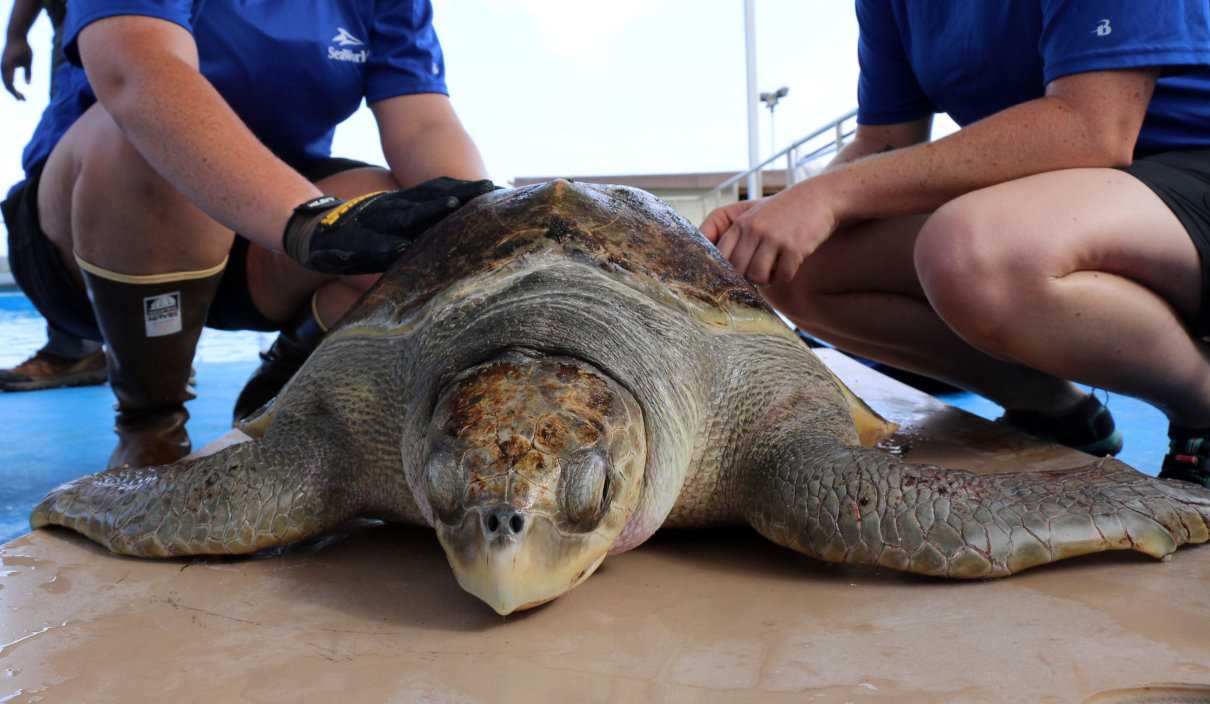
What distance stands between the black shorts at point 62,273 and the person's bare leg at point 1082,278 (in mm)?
1952

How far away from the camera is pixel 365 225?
1.84m

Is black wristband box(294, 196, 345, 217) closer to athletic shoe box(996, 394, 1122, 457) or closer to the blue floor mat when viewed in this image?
the blue floor mat

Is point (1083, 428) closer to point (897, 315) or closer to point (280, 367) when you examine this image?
point (897, 315)

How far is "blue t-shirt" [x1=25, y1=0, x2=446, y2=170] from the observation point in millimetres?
2459

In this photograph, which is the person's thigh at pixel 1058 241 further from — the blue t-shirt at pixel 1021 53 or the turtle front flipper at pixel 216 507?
the turtle front flipper at pixel 216 507

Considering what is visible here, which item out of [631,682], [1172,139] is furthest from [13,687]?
[1172,139]

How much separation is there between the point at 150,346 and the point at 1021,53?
7.88 feet

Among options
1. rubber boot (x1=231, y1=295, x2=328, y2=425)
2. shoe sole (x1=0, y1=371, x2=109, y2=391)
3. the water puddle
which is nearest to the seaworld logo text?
rubber boot (x1=231, y1=295, x2=328, y2=425)

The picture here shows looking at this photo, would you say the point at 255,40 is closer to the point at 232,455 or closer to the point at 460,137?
the point at 460,137

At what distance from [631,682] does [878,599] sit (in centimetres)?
44

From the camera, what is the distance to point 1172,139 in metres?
1.98

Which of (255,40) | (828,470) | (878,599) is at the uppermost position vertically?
(255,40)

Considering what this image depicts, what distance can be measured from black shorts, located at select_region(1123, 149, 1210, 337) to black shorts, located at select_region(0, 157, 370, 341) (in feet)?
7.46

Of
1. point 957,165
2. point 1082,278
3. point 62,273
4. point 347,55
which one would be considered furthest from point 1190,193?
point 62,273
